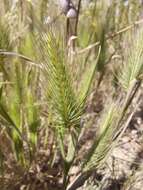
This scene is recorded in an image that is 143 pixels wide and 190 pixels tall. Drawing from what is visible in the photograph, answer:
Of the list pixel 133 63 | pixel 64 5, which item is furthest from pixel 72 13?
pixel 133 63

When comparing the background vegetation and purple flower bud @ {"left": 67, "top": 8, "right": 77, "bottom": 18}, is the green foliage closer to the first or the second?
the background vegetation

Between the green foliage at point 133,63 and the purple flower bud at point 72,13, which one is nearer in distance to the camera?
the green foliage at point 133,63

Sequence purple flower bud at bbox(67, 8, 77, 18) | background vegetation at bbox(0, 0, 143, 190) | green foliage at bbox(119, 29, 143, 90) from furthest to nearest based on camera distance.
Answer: purple flower bud at bbox(67, 8, 77, 18) < green foliage at bbox(119, 29, 143, 90) < background vegetation at bbox(0, 0, 143, 190)

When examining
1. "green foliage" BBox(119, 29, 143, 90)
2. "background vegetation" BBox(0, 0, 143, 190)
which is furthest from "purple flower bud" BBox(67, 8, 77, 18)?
"green foliage" BBox(119, 29, 143, 90)

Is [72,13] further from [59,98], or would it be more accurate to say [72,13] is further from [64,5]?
[59,98]

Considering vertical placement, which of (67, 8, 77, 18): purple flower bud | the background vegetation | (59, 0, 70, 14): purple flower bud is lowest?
the background vegetation

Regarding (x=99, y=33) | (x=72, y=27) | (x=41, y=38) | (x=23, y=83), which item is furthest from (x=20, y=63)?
(x=99, y=33)

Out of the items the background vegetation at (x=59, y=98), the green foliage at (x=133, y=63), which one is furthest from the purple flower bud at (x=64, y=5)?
the green foliage at (x=133, y=63)

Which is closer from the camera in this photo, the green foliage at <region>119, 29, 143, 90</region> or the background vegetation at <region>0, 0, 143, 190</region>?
the background vegetation at <region>0, 0, 143, 190</region>

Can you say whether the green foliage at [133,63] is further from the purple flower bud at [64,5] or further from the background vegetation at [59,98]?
the purple flower bud at [64,5]
